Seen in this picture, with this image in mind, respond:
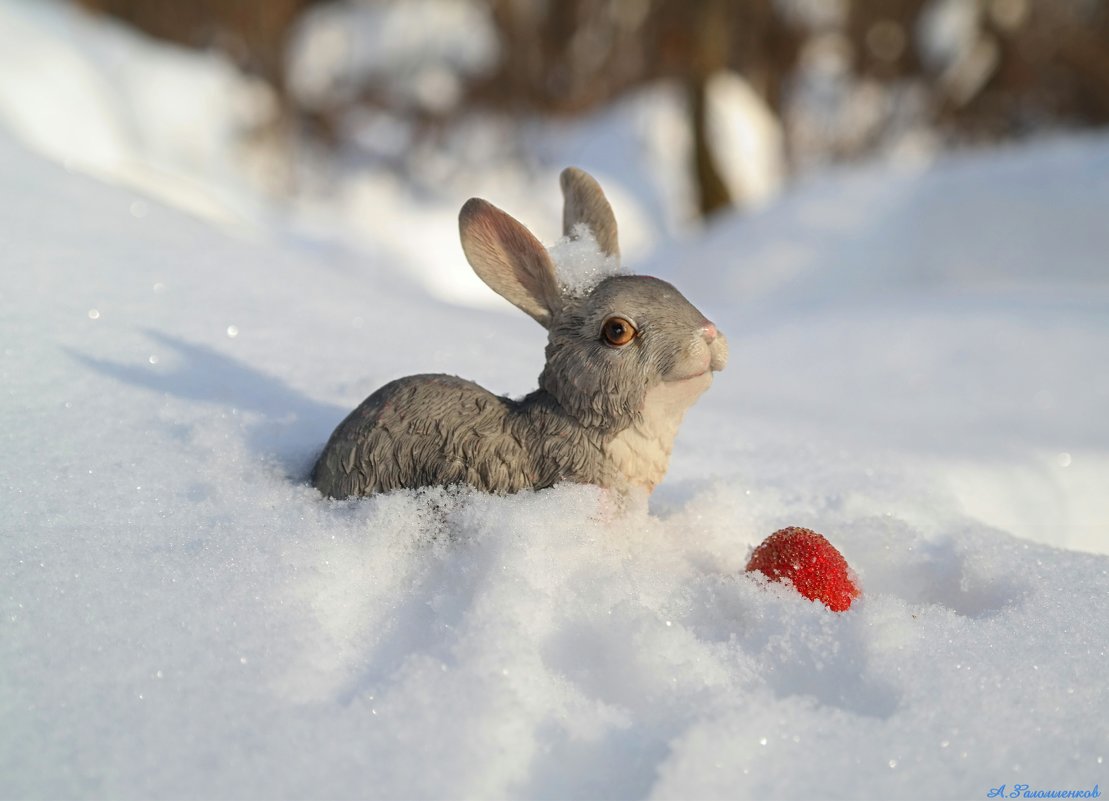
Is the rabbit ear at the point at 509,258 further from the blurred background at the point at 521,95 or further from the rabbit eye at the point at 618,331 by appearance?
the blurred background at the point at 521,95

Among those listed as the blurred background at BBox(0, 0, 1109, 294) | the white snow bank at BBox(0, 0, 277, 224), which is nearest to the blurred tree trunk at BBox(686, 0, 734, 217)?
the blurred background at BBox(0, 0, 1109, 294)

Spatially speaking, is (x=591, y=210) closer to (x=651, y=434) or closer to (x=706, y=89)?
(x=651, y=434)

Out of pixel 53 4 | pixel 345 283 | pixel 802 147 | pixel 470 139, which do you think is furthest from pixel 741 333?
pixel 470 139

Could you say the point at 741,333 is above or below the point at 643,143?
below

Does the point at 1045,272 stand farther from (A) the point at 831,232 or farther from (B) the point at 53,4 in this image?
(B) the point at 53,4

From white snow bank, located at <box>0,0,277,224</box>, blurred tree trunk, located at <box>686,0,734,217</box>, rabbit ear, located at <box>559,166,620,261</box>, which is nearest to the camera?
rabbit ear, located at <box>559,166,620,261</box>

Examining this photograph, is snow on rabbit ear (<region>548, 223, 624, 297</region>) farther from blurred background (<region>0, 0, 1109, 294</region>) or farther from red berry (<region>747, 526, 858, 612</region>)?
blurred background (<region>0, 0, 1109, 294</region>)
